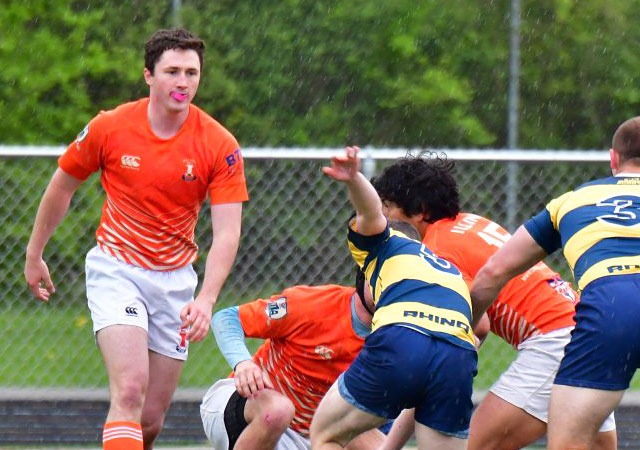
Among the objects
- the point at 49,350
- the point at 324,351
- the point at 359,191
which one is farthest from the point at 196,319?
the point at 49,350

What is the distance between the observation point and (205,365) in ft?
26.3

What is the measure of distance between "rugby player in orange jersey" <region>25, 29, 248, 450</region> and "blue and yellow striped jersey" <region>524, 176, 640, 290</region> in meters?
1.51

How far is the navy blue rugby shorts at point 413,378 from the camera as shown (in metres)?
4.43

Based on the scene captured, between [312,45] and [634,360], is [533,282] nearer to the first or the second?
[634,360]

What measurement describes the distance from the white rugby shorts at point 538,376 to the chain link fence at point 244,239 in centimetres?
228

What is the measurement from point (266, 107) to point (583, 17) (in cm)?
321

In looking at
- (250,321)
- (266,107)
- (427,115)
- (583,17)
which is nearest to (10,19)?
(266,107)

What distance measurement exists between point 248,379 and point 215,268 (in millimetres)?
653

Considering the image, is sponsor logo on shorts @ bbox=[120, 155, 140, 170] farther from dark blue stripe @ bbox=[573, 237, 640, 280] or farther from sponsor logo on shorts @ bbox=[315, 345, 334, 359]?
dark blue stripe @ bbox=[573, 237, 640, 280]

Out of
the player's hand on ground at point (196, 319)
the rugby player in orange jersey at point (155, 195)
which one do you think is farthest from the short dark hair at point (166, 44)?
the player's hand on ground at point (196, 319)

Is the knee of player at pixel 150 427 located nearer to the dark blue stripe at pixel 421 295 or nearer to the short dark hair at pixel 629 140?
the dark blue stripe at pixel 421 295

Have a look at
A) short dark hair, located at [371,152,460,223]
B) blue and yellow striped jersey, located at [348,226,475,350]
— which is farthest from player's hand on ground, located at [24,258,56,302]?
blue and yellow striped jersey, located at [348,226,475,350]

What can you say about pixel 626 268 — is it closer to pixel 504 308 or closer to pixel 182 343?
pixel 504 308

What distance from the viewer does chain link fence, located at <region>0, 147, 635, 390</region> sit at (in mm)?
7750
